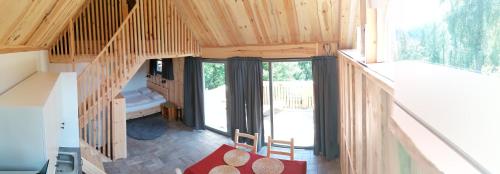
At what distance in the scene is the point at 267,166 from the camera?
11.0ft

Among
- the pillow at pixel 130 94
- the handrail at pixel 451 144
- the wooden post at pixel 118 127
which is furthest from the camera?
the pillow at pixel 130 94

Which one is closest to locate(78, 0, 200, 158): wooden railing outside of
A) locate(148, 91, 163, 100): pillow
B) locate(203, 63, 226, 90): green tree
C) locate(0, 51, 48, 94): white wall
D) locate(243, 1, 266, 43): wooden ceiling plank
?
locate(0, 51, 48, 94): white wall

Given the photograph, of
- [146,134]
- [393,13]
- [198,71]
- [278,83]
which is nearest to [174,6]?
[198,71]

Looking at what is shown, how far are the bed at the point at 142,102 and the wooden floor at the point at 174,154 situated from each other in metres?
1.40

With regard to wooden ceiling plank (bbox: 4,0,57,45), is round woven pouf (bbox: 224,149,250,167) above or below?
below

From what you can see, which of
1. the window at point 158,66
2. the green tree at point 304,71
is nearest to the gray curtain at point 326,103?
the green tree at point 304,71

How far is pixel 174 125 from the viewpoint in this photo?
7.67 meters

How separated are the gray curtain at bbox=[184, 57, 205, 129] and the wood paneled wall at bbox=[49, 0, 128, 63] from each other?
182 cm

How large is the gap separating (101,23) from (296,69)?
3761 millimetres

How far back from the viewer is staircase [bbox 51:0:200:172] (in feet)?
16.9

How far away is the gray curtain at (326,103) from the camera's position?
207 inches

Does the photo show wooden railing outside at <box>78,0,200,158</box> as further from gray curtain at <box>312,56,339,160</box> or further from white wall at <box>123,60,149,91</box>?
white wall at <box>123,60,149,91</box>

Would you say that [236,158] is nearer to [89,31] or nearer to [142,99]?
[89,31]

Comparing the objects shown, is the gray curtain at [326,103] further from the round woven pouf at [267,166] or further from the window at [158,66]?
the window at [158,66]
